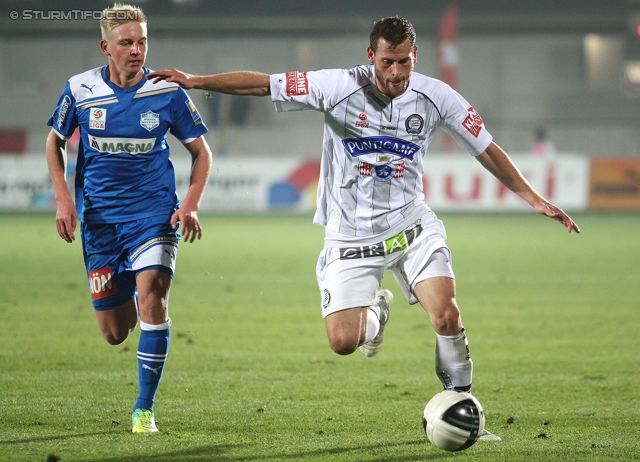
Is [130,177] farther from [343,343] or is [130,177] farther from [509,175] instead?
[509,175]

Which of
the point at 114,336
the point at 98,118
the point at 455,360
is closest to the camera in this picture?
the point at 455,360

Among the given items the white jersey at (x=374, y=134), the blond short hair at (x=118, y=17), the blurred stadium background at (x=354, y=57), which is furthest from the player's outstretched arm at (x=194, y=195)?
the blurred stadium background at (x=354, y=57)

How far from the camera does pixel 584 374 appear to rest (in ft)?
21.7

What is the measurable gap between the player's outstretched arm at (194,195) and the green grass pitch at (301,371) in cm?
107

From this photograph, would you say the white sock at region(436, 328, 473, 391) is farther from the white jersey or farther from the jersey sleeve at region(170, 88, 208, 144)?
the jersey sleeve at region(170, 88, 208, 144)

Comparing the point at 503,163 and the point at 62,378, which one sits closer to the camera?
the point at 503,163

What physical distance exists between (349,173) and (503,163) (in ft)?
2.79

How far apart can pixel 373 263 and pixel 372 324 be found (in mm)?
409

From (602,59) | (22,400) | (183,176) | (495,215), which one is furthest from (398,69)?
(602,59)

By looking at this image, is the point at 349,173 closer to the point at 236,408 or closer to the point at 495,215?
the point at 236,408

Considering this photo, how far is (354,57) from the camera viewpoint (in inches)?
1479

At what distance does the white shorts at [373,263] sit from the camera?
16.6 ft

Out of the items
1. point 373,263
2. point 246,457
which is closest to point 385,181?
point 373,263

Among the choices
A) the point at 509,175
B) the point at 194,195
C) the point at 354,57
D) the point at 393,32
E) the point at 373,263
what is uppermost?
the point at 393,32
